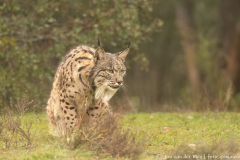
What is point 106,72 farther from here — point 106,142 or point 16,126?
point 16,126

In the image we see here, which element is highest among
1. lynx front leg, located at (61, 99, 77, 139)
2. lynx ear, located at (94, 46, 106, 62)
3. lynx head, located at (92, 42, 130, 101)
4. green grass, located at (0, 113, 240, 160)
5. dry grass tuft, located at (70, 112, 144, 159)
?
lynx ear, located at (94, 46, 106, 62)

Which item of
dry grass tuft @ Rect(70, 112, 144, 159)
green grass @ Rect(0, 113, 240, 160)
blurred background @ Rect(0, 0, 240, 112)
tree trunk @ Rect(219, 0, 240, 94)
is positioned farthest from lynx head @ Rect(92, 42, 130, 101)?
tree trunk @ Rect(219, 0, 240, 94)

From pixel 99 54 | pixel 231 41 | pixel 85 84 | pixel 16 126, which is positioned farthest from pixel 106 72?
pixel 231 41

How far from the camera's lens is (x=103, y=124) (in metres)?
6.79

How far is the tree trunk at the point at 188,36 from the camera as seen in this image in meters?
23.6

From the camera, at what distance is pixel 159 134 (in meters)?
8.62

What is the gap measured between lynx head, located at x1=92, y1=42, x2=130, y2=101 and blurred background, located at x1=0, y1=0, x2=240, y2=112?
3283 millimetres

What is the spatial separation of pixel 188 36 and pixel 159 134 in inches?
659

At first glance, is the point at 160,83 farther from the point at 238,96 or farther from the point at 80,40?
the point at 80,40

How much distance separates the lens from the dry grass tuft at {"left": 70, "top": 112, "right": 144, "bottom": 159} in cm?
622

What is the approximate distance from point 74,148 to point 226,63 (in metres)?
13.2

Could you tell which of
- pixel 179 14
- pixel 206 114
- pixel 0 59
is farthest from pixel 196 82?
pixel 0 59

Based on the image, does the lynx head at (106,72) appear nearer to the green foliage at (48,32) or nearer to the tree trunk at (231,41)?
the green foliage at (48,32)

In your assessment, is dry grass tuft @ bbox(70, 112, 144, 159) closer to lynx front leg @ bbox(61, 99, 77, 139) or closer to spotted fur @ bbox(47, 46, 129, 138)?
spotted fur @ bbox(47, 46, 129, 138)
